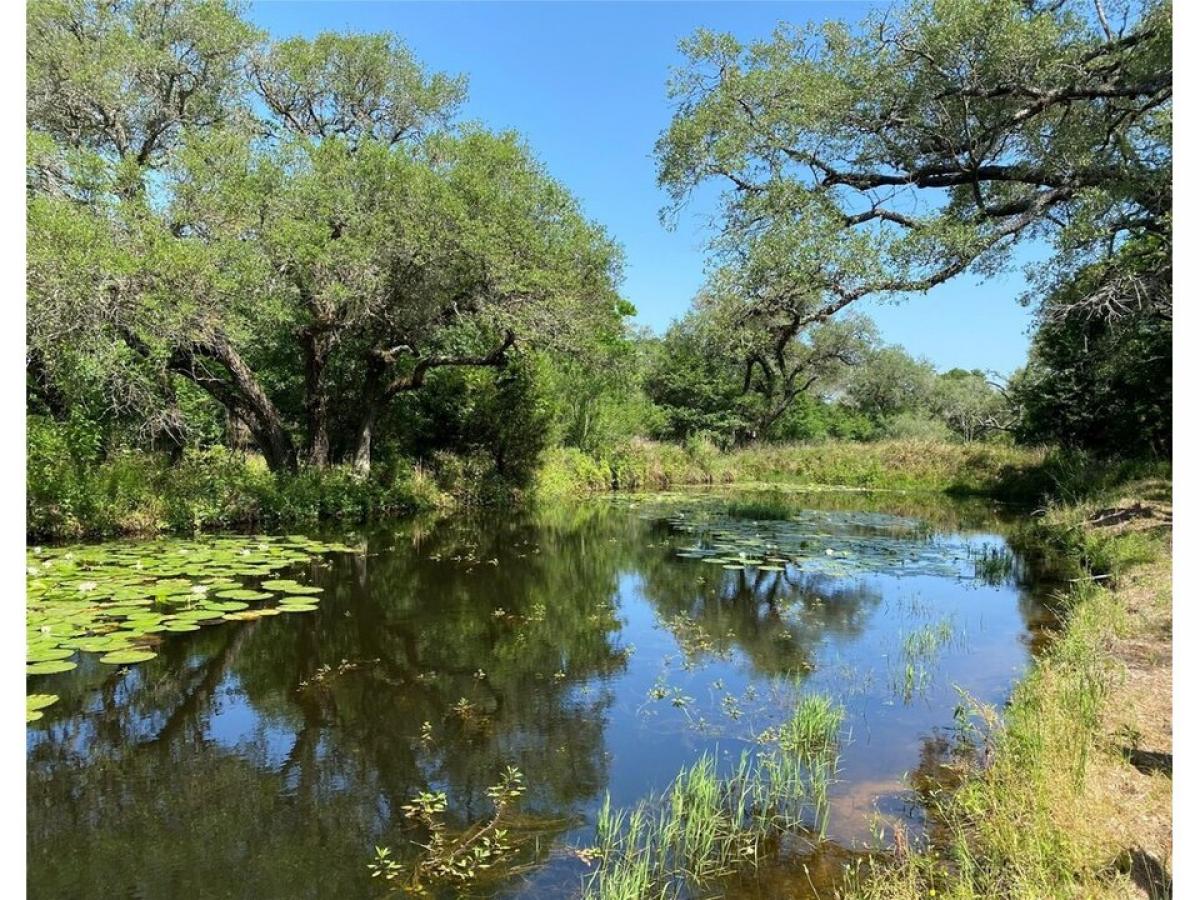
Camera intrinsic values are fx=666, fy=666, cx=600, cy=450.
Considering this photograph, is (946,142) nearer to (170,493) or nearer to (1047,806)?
(1047,806)

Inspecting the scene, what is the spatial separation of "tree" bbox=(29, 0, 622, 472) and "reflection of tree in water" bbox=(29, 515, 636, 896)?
17.7ft

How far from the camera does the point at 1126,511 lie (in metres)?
11.2

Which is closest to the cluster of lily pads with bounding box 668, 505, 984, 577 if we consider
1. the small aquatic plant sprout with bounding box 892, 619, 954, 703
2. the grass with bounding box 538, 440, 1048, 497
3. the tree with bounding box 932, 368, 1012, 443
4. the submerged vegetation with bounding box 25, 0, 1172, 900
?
the submerged vegetation with bounding box 25, 0, 1172, 900

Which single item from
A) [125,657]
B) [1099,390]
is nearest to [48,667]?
[125,657]

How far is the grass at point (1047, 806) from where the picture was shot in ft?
9.40

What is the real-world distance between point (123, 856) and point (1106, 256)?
12733mm

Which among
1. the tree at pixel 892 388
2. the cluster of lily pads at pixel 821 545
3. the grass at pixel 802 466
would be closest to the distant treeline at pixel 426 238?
the grass at pixel 802 466

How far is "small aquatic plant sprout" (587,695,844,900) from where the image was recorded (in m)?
3.28

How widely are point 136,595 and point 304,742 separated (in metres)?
4.24

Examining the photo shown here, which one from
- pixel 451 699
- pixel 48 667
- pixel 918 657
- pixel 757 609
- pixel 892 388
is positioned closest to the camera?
pixel 48 667

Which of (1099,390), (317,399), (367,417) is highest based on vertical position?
(1099,390)

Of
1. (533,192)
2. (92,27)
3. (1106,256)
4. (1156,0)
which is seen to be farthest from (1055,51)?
(92,27)

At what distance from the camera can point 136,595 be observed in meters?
7.53
